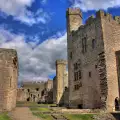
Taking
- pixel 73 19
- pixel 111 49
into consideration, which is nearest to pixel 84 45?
pixel 111 49

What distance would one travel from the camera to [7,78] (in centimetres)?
2936

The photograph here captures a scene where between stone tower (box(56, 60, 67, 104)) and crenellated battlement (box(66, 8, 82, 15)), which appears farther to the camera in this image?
stone tower (box(56, 60, 67, 104))

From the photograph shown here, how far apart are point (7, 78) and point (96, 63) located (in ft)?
55.1

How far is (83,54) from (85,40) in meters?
2.56

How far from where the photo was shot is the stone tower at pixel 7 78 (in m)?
28.8

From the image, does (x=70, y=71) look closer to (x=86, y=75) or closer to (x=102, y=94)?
(x=86, y=75)

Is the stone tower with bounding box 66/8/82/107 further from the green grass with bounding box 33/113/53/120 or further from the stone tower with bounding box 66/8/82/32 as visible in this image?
the green grass with bounding box 33/113/53/120

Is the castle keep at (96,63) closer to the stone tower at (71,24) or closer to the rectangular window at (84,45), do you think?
A: the rectangular window at (84,45)

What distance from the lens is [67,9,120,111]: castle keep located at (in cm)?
3850

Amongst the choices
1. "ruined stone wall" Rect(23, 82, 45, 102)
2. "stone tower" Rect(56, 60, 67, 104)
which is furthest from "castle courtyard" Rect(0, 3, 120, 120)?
"ruined stone wall" Rect(23, 82, 45, 102)

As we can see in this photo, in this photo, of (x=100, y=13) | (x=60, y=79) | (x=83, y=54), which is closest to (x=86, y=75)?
(x=83, y=54)

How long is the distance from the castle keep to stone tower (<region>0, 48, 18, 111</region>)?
14.7 m

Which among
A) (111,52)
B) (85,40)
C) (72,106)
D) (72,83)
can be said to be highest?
(85,40)

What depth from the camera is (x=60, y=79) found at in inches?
2749
